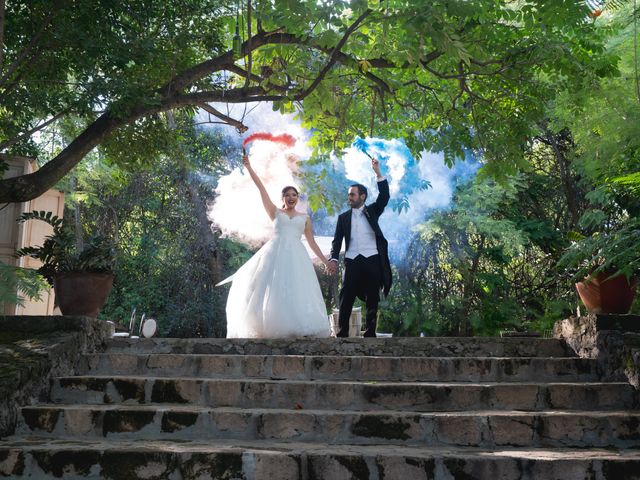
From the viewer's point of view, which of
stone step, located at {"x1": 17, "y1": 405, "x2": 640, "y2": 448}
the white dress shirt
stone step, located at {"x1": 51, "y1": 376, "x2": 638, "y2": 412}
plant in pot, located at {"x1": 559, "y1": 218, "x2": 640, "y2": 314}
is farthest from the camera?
the white dress shirt

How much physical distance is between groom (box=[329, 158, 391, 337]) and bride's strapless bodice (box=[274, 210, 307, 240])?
19.3 inches

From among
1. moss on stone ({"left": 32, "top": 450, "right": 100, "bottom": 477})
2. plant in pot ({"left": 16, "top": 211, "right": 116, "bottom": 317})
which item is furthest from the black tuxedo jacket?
moss on stone ({"left": 32, "top": 450, "right": 100, "bottom": 477})

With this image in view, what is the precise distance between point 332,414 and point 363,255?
3764mm

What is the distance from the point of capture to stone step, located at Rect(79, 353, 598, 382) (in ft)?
20.7

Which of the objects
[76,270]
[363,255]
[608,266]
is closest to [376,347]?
[363,255]

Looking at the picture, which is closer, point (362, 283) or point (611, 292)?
point (611, 292)

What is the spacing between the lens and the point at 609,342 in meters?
6.23

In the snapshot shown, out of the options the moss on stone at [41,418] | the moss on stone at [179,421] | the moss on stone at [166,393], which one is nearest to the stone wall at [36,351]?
the moss on stone at [41,418]

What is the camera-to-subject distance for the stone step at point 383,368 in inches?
248

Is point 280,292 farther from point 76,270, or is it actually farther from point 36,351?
point 36,351

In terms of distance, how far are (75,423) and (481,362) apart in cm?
344

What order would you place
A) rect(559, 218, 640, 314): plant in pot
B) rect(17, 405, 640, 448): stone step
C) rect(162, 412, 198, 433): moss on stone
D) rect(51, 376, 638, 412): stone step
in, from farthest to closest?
rect(559, 218, 640, 314): plant in pot < rect(51, 376, 638, 412): stone step < rect(162, 412, 198, 433): moss on stone < rect(17, 405, 640, 448): stone step

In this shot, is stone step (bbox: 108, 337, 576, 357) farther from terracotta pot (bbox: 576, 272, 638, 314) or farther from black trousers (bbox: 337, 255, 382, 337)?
black trousers (bbox: 337, 255, 382, 337)

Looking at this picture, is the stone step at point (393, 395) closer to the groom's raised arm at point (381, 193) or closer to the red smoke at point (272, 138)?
the groom's raised arm at point (381, 193)
